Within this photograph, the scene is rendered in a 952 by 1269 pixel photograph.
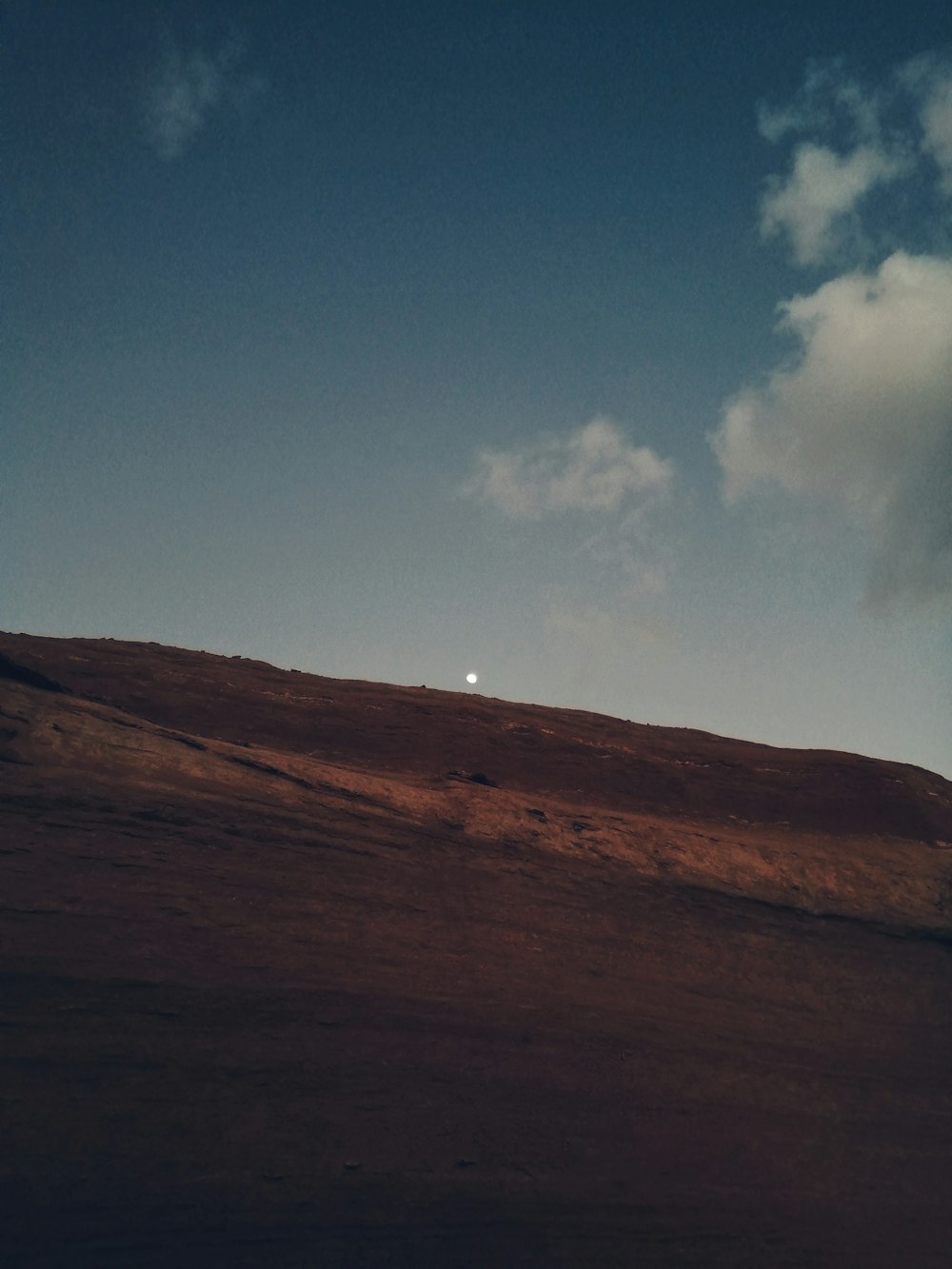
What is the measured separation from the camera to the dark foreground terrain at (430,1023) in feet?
21.3

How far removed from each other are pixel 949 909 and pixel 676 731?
6.61m

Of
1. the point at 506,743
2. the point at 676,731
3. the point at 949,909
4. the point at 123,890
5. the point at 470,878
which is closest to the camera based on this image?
the point at 123,890

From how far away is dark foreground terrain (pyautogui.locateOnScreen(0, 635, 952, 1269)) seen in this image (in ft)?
21.3

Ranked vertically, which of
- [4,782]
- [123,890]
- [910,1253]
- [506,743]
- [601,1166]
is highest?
[506,743]

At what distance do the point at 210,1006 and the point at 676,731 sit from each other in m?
12.8

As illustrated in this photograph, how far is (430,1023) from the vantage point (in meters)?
7.99

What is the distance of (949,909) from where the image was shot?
482 inches

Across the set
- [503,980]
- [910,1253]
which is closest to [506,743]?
[503,980]

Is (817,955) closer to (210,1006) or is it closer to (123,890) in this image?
(210,1006)

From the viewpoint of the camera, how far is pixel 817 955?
10844 mm

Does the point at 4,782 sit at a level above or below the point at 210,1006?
above

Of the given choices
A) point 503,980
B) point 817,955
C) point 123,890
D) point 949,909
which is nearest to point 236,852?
point 123,890

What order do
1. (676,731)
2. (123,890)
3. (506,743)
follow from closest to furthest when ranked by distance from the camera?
(123,890) < (506,743) < (676,731)

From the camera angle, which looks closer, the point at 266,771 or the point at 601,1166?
the point at 601,1166
